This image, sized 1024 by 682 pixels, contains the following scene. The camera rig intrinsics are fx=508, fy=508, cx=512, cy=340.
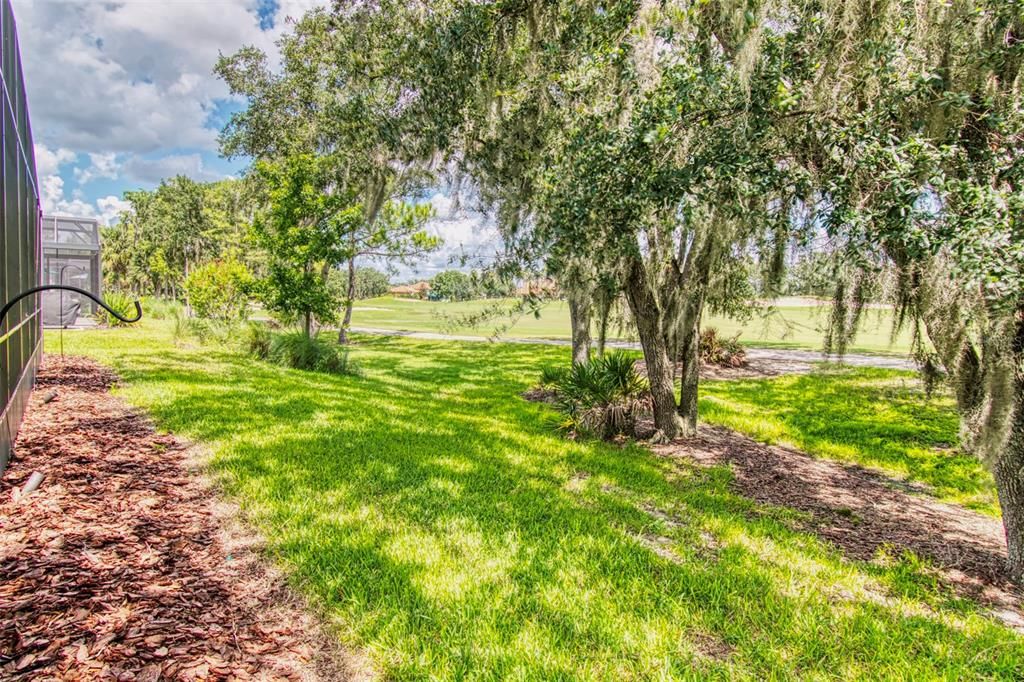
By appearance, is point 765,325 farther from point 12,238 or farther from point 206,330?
point 206,330

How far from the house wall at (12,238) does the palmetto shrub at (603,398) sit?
519cm

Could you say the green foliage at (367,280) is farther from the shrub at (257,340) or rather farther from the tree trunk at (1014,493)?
the tree trunk at (1014,493)

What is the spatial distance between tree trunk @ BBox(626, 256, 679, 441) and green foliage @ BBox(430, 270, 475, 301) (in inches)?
77.8

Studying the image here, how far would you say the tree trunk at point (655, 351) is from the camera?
6.04 metres

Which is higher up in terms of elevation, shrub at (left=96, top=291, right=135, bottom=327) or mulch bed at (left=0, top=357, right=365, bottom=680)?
shrub at (left=96, top=291, right=135, bottom=327)

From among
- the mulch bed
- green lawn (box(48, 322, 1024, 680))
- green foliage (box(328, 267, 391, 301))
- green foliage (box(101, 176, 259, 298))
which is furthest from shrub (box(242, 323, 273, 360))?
green foliage (box(101, 176, 259, 298))

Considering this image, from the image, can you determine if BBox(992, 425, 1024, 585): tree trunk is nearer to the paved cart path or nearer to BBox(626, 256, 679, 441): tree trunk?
BBox(626, 256, 679, 441): tree trunk

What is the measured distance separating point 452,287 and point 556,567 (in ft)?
9.63

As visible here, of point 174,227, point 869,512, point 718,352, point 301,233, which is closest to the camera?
point 869,512

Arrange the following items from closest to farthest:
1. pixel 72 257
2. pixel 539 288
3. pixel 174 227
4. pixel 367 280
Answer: pixel 539 288, pixel 72 257, pixel 174 227, pixel 367 280

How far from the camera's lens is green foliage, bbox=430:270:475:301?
4902 mm

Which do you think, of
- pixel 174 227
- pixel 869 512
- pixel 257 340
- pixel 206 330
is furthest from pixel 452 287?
pixel 174 227

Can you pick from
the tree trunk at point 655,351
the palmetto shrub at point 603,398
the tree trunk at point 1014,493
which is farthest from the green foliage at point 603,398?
the tree trunk at point 1014,493

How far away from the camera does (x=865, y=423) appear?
7.41m
